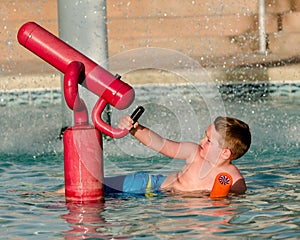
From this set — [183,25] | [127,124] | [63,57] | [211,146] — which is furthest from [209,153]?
[183,25]

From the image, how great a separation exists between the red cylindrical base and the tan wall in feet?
24.5

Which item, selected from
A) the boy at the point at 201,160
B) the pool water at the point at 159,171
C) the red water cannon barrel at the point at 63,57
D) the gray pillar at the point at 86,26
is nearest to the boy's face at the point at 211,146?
the boy at the point at 201,160

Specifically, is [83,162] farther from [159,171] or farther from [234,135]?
[159,171]

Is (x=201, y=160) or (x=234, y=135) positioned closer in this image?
(x=234, y=135)

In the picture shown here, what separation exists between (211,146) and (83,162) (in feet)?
3.18

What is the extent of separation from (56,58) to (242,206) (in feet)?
4.47

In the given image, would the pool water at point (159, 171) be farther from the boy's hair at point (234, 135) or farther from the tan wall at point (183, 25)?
the tan wall at point (183, 25)

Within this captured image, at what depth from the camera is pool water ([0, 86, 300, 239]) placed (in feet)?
16.2

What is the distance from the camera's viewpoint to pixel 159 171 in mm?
7035

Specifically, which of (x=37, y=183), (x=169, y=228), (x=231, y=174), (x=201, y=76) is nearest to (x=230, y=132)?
(x=231, y=174)

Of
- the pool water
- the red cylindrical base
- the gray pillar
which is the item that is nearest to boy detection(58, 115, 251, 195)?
the pool water

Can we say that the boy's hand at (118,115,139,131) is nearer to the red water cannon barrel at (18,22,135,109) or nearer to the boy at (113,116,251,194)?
the red water cannon barrel at (18,22,135,109)

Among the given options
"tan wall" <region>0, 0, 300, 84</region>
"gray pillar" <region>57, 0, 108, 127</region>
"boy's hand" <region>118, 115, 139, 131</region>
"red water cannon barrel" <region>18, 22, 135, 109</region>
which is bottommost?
"boy's hand" <region>118, 115, 139, 131</region>

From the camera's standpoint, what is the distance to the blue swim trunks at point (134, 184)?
19.4 ft
